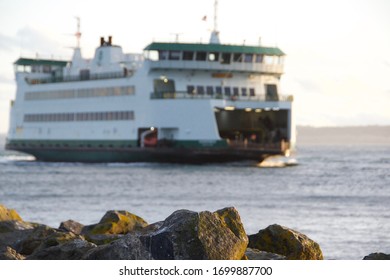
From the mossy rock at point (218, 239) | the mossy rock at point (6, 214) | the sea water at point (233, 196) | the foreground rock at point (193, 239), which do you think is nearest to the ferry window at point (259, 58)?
the sea water at point (233, 196)

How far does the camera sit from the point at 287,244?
10383 mm

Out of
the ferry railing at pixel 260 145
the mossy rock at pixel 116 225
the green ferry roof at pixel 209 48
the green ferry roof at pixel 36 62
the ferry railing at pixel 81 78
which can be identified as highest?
the green ferry roof at pixel 209 48

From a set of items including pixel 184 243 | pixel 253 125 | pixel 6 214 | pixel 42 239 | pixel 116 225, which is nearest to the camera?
pixel 184 243

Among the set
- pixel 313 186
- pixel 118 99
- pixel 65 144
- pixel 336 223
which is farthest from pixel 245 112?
pixel 336 223

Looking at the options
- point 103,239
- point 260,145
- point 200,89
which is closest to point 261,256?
point 103,239

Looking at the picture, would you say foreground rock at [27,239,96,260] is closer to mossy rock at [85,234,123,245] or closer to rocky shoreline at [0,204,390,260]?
rocky shoreline at [0,204,390,260]

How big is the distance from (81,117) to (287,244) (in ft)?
158

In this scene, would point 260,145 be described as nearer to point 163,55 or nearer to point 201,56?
point 201,56

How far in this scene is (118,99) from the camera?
5503cm

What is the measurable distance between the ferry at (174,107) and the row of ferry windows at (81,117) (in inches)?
2.5

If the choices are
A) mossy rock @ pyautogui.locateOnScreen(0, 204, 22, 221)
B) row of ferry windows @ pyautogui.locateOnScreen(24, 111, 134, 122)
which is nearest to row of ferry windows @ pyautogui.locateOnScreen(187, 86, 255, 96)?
row of ferry windows @ pyautogui.locateOnScreen(24, 111, 134, 122)

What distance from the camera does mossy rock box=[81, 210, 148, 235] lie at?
46.9 ft

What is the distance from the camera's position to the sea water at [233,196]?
21938mm

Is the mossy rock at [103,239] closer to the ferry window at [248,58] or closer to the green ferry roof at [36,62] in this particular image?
the ferry window at [248,58]
